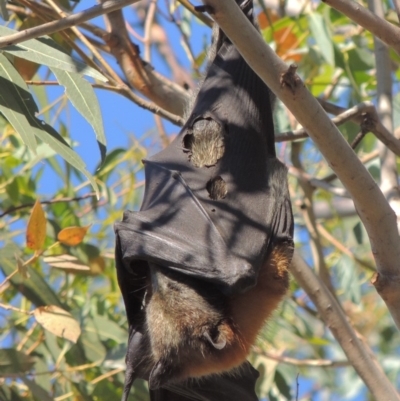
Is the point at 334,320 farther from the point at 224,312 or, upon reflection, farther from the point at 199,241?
the point at 199,241

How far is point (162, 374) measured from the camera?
321 centimetres

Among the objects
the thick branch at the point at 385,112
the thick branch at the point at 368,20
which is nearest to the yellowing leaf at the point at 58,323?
the thick branch at the point at 385,112

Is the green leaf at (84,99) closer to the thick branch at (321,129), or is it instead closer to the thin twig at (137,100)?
the thin twig at (137,100)

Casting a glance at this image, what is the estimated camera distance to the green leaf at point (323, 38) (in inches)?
169

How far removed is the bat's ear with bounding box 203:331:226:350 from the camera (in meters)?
3.11

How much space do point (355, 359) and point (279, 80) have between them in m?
1.51

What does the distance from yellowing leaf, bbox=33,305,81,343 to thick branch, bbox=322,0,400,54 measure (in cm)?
177

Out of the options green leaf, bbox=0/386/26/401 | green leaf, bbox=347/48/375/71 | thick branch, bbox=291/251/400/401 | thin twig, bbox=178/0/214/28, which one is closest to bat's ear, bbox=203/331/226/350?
thick branch, bbox=291/251/400/401

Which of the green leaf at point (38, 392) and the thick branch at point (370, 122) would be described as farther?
the green leaf at point (38, 392)

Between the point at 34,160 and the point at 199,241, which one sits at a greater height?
the point at 34,160

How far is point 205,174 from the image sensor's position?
3.31 meters

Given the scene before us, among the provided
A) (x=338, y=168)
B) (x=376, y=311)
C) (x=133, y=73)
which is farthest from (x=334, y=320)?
(x=376, y=311)

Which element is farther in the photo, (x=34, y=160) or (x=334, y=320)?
(x=34, y=160)

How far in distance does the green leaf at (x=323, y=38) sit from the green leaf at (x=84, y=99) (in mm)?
1744
